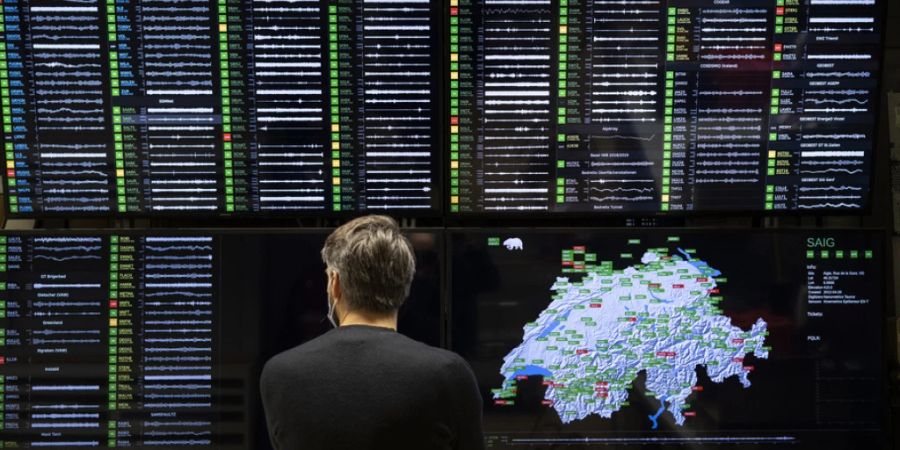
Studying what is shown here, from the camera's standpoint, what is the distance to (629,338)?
8.02 ft

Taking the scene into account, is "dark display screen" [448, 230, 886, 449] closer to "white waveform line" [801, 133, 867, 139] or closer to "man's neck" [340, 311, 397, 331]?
"white waveform line" [801, 133, 867, 139]

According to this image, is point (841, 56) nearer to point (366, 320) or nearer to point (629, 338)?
point (629, 338)

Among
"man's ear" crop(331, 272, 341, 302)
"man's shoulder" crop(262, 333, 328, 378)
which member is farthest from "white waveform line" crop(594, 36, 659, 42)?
"man's shoulder" crop(262, 333, 328, 378)

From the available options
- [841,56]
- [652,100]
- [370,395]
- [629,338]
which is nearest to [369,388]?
[370,395]

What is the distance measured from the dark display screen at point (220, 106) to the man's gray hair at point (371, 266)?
0.83 metres

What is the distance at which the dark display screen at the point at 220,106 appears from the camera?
2.41 m

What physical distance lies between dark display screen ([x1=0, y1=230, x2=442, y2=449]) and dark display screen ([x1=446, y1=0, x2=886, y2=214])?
0.40 metres

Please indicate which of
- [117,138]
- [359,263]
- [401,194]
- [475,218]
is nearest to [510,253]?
[475,218]

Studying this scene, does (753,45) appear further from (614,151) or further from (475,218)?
(475,218)

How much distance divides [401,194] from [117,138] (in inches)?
34.5

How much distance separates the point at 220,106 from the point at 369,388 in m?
1.28

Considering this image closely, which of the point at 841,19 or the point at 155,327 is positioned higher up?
the point at 841,19

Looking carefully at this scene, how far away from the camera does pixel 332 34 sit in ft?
7.93

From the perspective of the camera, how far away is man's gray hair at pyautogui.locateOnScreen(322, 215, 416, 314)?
5.22 feet
